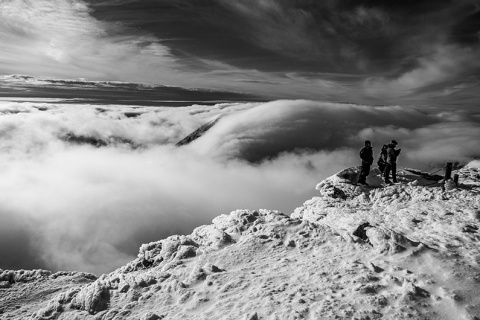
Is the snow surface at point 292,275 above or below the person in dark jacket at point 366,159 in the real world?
below

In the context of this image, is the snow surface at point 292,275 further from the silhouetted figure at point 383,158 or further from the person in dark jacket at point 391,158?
the silhouetted figure at point 383,158

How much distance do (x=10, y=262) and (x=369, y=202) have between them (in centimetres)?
19008

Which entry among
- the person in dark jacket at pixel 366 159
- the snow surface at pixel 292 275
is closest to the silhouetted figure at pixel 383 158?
the person in dark jacket at pixel 366 159

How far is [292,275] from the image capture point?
8.39 meters

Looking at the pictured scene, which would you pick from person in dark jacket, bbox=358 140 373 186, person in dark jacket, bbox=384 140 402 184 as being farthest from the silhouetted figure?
person in dark jacket, bbox=358 140 373 186

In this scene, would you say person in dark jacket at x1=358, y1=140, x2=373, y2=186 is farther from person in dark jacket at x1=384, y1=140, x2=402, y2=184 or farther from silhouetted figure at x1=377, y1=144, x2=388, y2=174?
person in dark jacket at x1=384, y1=140, x2=402, y2=184

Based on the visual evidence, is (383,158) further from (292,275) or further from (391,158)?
A: (292,275)

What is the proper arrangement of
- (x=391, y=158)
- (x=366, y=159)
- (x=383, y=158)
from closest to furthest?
(x=391, y=158) < (x=366, y=159) < (x=383, y=158)

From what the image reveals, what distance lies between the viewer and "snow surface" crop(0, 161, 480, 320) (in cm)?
691

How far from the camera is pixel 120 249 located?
190 metres

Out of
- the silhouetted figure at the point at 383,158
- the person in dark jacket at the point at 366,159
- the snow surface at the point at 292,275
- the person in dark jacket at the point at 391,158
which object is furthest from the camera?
the silhouetted figure at the point at 383,158

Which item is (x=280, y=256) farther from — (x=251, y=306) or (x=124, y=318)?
(x=124, y=318)

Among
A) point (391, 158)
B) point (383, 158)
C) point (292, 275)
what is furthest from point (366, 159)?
point (292, 275)

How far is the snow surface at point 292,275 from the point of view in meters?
6.91
